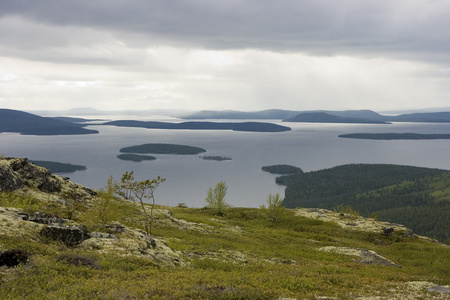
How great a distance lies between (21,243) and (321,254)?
33.9 meters

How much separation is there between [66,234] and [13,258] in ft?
19.0

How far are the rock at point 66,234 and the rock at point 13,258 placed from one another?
14.9 ft

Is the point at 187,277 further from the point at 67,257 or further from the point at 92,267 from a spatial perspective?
the point at 67,257

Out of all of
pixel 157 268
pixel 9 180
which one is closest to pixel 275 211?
pixel 9 180

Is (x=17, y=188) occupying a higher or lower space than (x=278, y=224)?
higher

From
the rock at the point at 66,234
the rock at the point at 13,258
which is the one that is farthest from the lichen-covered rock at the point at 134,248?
the rock at the point at 13,258

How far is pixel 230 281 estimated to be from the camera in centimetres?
1991

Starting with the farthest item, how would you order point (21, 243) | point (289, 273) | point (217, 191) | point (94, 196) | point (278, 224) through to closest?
point (217, 191)
point (278, 224)
point (94, 196)
point (289, 273)
point (21, 243)

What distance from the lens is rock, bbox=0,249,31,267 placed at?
59.5 feet

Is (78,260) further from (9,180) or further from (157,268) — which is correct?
(9,180)

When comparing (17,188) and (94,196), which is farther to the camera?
(94,196)

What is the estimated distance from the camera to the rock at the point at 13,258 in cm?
1814

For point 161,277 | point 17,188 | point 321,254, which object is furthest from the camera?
point 17,188

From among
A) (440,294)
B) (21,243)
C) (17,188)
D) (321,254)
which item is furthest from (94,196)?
(440,294)
